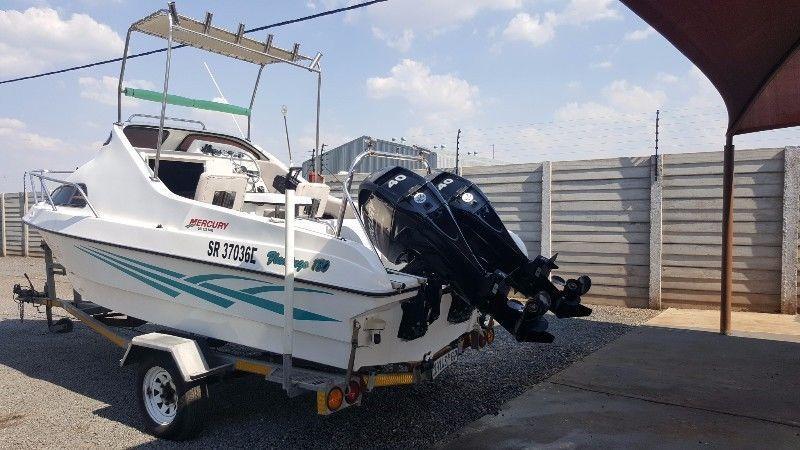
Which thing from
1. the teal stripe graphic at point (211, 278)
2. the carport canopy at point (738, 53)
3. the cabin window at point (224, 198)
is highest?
the carport canopy at point (738, 53)

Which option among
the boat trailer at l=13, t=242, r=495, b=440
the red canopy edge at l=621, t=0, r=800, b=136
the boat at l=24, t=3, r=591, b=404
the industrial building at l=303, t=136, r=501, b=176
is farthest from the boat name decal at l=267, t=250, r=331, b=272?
the industrial building at l=303, t=136, r=501, b=176

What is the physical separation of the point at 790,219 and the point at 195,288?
24.6 feet

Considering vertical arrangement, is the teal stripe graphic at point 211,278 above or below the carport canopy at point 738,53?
below

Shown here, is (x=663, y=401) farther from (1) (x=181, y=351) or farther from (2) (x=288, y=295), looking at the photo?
(1) (x=181, y=351)

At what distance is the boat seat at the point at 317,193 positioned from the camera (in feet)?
17.9

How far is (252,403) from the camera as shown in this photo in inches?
196

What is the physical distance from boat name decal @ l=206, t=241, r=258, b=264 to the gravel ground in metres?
1.27

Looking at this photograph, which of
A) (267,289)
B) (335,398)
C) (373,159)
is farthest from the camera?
(373,159)

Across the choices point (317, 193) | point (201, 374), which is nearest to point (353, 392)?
point (201, 374)

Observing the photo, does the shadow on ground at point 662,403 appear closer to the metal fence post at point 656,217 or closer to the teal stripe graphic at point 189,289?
the teal stripe graphic at point 189,289

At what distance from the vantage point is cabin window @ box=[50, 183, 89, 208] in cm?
571

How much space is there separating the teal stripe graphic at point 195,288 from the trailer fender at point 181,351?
34cm

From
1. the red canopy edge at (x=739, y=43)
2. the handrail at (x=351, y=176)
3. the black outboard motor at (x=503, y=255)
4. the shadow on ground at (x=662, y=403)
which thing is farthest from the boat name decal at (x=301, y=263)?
the red canopy edge at (x=739, y=43)

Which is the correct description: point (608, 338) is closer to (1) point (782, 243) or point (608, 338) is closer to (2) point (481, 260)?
(1) point (782, 243)
